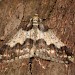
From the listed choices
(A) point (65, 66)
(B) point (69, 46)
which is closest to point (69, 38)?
(B) point (69, 46)

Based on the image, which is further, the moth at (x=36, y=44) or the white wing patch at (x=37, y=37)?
the white wing patch at (x=37, y=37)

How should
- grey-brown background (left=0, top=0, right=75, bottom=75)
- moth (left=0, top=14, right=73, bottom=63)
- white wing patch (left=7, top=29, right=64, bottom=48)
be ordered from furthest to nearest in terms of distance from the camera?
grey-brown background (left=0, top=0, right=75, bottom=75), white wing patch (left=7, top=29, right=64, bottom=48), moth (left=0, top=14, right=73, bottom=63)

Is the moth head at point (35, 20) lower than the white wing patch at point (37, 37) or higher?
higher

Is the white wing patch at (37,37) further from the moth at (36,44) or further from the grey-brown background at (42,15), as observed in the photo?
the grey-brown background at (42,15)

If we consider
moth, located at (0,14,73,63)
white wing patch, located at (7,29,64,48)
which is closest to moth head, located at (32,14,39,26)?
moth, located at (0,14,73,63)

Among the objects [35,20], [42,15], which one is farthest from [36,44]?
[42,15]

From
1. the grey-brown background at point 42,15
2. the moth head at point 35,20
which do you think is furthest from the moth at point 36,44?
the grey-brown background at point 42,15

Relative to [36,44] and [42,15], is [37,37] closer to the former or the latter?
[36,44]

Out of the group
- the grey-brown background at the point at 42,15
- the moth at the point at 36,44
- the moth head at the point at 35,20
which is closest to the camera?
the moth at the point at 36,44

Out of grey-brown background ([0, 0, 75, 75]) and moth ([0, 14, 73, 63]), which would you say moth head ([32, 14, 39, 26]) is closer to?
moth ([0, 14, 73, 63])
